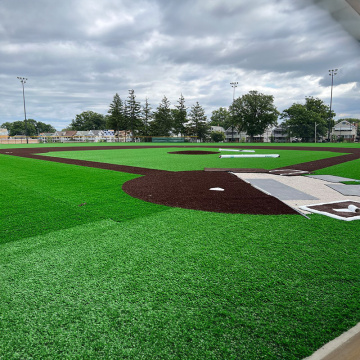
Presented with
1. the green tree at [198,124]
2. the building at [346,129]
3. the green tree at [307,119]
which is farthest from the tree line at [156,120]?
the building at [346,129]

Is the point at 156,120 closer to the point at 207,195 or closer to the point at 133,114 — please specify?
the point at 133,114

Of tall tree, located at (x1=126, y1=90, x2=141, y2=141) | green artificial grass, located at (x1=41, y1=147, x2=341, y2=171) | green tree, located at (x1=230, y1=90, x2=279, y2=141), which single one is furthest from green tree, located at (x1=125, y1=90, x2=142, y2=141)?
green artificial grass, located at (x1=41, y1=147, x2=341, y2=171)

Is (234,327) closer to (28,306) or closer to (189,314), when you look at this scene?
(189,314)

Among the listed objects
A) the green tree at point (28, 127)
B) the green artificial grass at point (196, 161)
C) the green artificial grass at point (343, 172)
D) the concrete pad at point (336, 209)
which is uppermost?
the green tree at point (28, 127)

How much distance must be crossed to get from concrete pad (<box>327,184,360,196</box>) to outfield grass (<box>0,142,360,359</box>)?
2231 mm

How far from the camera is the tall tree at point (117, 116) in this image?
217 feet

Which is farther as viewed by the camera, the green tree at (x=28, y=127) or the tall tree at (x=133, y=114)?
the green tree at (x=28, y=127)

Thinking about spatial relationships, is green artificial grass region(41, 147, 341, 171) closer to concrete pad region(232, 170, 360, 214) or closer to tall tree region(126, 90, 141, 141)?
concrete pad region(232, 170, 360, 214)

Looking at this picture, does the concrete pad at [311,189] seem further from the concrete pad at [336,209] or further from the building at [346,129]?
the building at [346,129]

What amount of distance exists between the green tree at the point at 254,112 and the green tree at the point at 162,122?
1617cm

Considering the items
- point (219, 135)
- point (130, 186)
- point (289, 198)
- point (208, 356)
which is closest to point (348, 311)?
point (208, 356)

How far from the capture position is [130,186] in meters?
6.34

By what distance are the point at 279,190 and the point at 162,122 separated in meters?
63.9

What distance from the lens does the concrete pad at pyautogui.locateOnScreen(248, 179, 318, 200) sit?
511 centimetres
